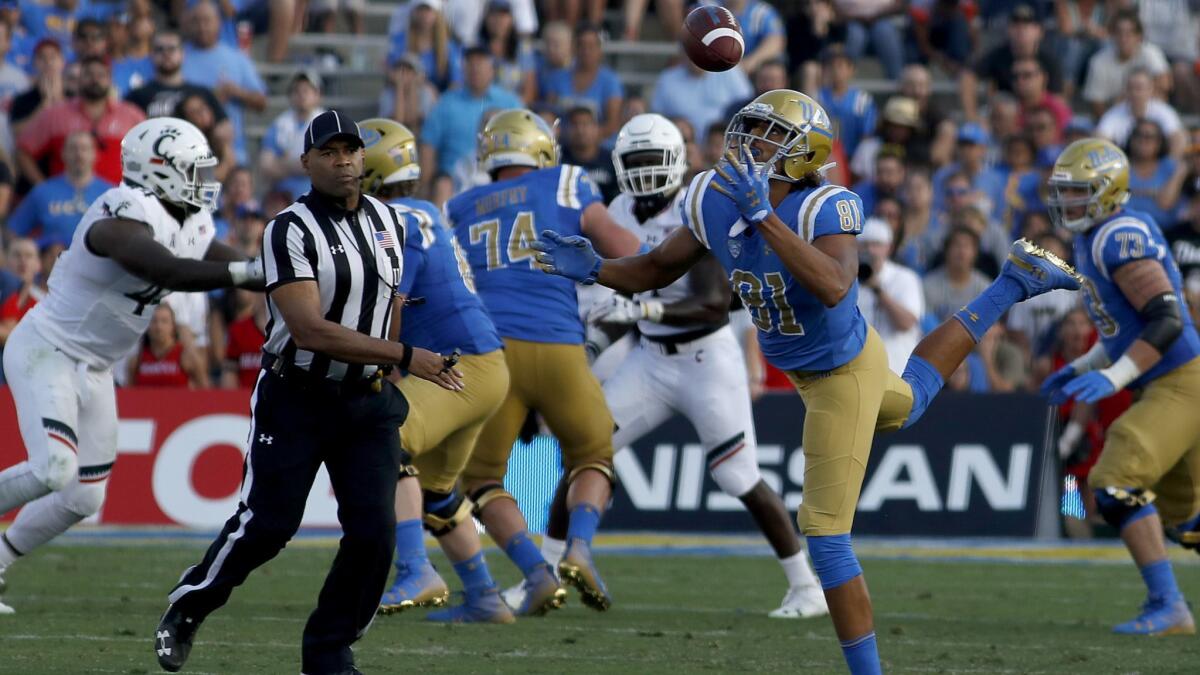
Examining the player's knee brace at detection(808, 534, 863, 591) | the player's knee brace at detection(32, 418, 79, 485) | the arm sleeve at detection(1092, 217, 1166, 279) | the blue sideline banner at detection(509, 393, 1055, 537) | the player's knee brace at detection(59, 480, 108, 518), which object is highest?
the arm sleeve at detection(1092, 217, 1166, 279)

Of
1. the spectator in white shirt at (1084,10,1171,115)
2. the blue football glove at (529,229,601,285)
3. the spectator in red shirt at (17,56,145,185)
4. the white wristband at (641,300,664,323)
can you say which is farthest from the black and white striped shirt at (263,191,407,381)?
the spectator in white shirt at (1084,10,1171,115)

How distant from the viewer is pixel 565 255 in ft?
21.4

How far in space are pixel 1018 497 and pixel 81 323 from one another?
6.73m

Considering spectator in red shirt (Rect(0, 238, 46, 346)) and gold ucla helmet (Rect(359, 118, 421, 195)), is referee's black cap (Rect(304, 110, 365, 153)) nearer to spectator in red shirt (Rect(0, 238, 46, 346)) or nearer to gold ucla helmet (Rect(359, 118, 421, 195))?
gold ucla helmet (Rect(359, 118, 421, 195))

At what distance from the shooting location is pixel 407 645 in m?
7.41

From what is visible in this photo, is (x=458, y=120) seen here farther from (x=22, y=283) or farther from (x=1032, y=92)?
(x=1032, y=92)

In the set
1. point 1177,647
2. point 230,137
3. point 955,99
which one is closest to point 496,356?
point 1177,647

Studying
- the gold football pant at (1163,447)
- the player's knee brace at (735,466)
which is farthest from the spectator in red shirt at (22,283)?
the gold football pant at (1163,447)

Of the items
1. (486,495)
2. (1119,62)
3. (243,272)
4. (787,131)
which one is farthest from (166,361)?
(1119,62)

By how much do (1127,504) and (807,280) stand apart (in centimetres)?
293

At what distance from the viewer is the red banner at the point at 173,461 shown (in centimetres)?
1203

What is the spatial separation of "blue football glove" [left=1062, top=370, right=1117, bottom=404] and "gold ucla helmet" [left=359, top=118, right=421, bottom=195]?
3008 mm

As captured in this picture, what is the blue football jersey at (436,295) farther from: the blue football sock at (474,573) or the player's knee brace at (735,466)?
the player's knee brace at (735,466)

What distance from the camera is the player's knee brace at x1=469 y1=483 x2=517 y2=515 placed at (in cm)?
849
